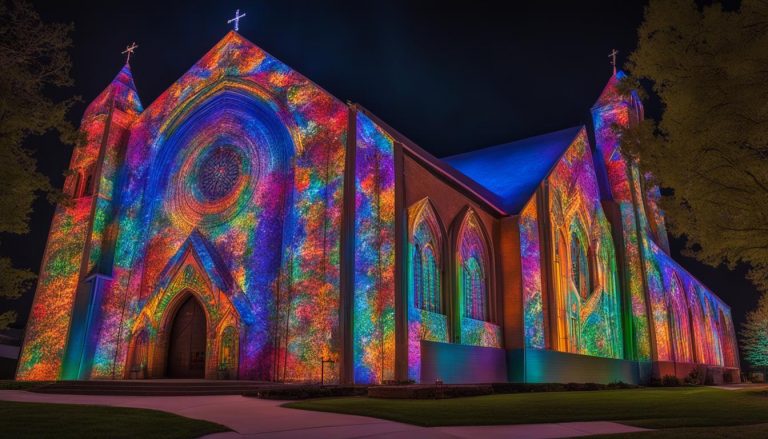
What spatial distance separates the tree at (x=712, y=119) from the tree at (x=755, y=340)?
49240 mm

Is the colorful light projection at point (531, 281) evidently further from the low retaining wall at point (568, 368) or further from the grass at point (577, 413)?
the grass at point (577, 413)

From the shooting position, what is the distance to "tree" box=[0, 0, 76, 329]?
504 inches

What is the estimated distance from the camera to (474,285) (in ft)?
83.7

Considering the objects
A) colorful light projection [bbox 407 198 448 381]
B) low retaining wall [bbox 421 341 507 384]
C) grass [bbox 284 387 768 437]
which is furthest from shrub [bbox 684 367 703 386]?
grass [bbox 284 387 768 437]

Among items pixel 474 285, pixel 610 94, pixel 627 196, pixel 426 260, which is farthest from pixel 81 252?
pixel 610 94

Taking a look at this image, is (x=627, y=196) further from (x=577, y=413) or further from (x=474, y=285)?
(x=577, y=413)

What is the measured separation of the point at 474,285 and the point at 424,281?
3.99m

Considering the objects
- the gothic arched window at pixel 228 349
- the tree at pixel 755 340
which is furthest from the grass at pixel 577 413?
the tree at pixel 755 340

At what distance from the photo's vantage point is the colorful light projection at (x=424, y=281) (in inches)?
785

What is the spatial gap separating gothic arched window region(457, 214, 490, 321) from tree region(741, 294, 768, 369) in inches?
1634

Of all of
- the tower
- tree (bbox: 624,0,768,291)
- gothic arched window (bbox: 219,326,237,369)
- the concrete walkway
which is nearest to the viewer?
the concrete walkway

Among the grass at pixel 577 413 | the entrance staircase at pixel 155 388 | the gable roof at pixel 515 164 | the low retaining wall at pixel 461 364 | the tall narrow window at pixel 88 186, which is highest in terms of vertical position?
the gable roof at pixel 515 164

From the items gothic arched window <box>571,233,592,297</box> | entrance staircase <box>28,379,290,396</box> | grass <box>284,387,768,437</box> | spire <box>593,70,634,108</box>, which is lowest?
grass <box>284,387,768,437</box>

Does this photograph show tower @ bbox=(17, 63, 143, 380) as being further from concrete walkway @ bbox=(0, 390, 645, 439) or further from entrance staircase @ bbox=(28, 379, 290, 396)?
concrete walkway @ bbox=(0, 390, 645, 439)
